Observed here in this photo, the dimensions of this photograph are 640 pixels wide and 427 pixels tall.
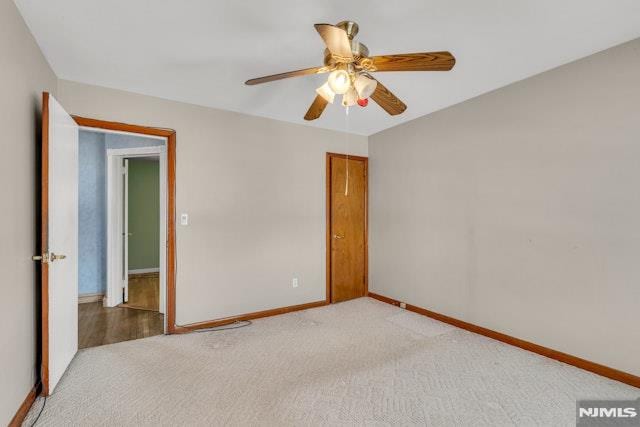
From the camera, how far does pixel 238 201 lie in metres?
3.47

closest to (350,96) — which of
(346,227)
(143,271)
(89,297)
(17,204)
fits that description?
(17,204)

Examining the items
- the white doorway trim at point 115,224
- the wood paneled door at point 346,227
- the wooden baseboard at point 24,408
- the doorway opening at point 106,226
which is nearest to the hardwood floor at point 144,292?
the doorway opening at point 106,226

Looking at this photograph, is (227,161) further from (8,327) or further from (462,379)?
(462,379)

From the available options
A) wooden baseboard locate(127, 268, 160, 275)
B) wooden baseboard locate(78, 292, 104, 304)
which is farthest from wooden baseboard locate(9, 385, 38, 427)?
wooden baseboard locate(127, 268, 160, 275)

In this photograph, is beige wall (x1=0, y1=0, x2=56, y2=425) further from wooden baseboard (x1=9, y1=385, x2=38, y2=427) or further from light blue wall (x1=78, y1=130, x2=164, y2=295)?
light blue wall (x1=78, y1=130, x2=164, y2=295)

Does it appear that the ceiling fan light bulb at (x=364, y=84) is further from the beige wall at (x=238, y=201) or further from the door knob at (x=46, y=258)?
the door knob at (x=46, y=258)

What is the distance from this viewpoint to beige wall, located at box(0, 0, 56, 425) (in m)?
1.63

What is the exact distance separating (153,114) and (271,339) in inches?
96.4

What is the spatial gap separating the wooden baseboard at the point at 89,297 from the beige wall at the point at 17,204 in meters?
2.44

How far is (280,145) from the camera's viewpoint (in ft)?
12.4

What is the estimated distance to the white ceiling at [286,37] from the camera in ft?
5.85

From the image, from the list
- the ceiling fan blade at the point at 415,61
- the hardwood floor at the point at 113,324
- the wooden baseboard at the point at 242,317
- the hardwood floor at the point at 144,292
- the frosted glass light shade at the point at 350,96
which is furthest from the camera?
the hardwood floor at the point at 144,292

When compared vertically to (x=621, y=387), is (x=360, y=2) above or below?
above

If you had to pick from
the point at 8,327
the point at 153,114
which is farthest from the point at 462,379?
the point at 153,114
